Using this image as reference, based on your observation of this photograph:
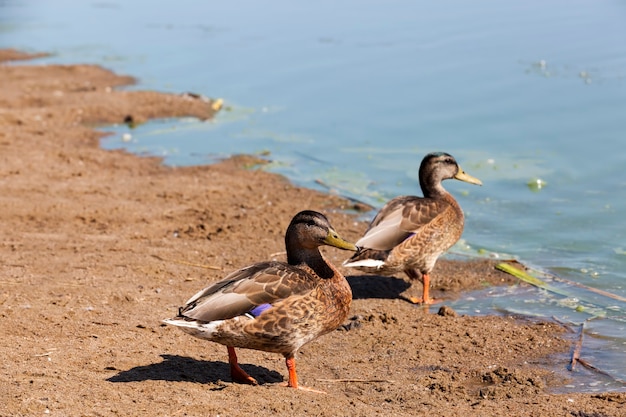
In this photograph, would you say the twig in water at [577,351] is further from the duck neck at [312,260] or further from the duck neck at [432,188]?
the duck neck at [432,188]

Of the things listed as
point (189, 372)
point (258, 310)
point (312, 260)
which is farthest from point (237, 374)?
point (312, 260)

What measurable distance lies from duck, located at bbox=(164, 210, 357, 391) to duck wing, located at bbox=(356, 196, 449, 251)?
180 centimetres

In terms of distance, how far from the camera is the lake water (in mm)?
8891

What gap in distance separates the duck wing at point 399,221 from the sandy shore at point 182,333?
1.70 feet

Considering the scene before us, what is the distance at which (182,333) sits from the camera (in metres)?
6.46

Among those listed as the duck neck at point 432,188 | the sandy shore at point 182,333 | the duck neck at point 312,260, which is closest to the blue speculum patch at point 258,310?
the sandy shore at point 182,333

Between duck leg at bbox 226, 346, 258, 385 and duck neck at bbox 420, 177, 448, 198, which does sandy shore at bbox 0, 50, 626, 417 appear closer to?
duck leg at bbox 226, 346, 258, 385

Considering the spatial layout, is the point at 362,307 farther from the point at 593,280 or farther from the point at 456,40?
the point at 456,40

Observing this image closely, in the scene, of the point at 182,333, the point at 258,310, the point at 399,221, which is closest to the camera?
the point at 258,310

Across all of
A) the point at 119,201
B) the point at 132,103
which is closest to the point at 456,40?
the point at 132,103

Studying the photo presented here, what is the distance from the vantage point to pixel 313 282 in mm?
5734

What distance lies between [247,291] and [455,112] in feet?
29.5

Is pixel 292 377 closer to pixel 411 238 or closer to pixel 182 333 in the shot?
pixel 182 333

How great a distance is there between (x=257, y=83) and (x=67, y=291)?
11007mm
